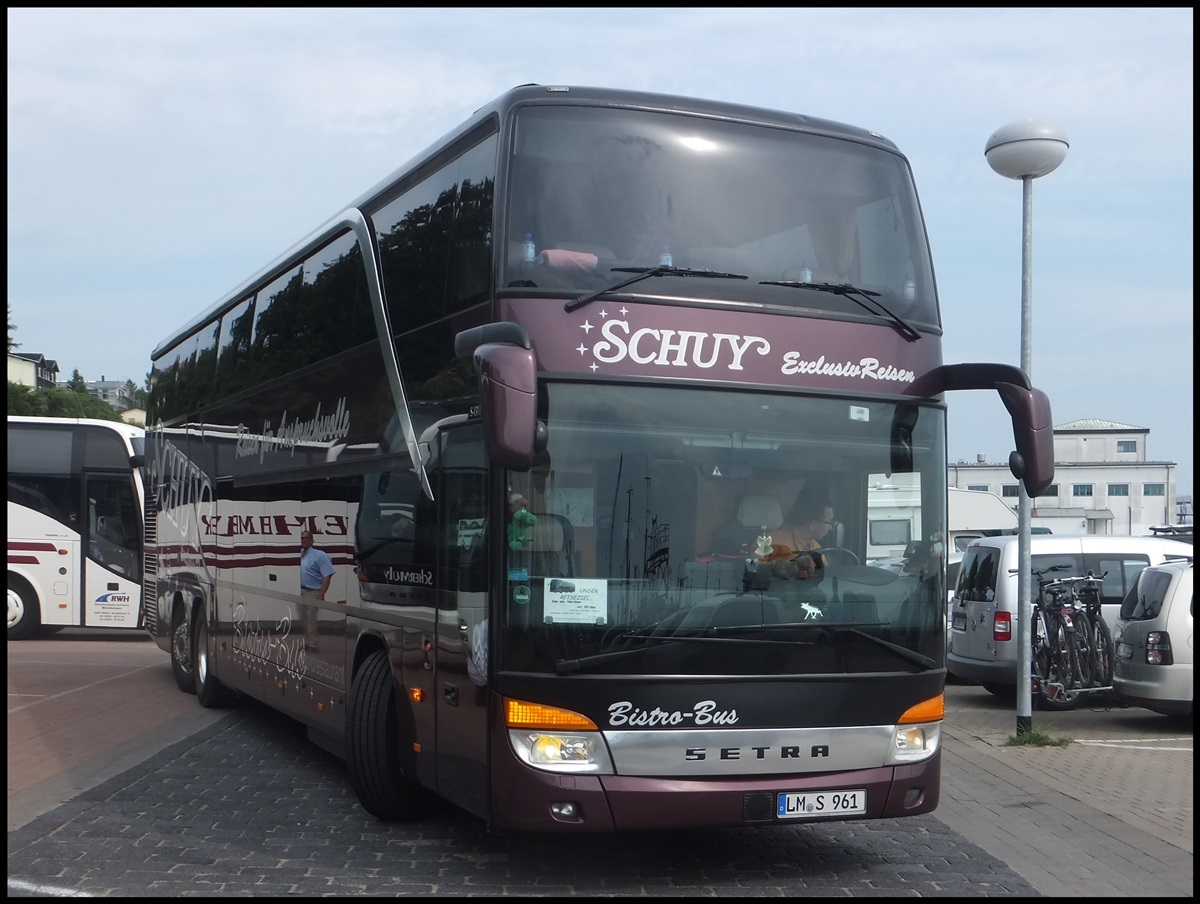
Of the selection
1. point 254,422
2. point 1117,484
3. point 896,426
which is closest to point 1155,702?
point 896,426

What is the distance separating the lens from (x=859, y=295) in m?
7.77

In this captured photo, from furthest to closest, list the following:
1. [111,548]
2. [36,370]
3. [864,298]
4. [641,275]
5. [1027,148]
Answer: [36,370], [111,548], [1027,148], [864,298], [641,275]

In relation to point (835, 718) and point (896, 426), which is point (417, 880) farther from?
point (896, 426)

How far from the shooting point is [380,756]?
8852 mm

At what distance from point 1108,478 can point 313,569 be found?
262 ft

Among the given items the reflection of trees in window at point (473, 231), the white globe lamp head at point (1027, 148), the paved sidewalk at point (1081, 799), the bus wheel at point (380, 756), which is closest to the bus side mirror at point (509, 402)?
the reflection of trees in window at point (473, 231)

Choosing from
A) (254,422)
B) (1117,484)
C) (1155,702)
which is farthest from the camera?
(1117,484)

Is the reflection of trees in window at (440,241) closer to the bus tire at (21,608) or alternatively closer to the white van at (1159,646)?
the white van at (1159,646)

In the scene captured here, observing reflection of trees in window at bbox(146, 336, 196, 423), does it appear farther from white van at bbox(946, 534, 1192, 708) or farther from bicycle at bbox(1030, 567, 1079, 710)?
bicycle at bbox(1030, 567, 1079, 710)

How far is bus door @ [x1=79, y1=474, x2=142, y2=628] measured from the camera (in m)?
24.5

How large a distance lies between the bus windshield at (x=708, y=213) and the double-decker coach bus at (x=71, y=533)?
18.5 m

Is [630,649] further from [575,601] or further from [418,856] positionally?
[418,856]

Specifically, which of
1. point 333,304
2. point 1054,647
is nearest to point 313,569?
point 333,304

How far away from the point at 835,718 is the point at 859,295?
224 cm
